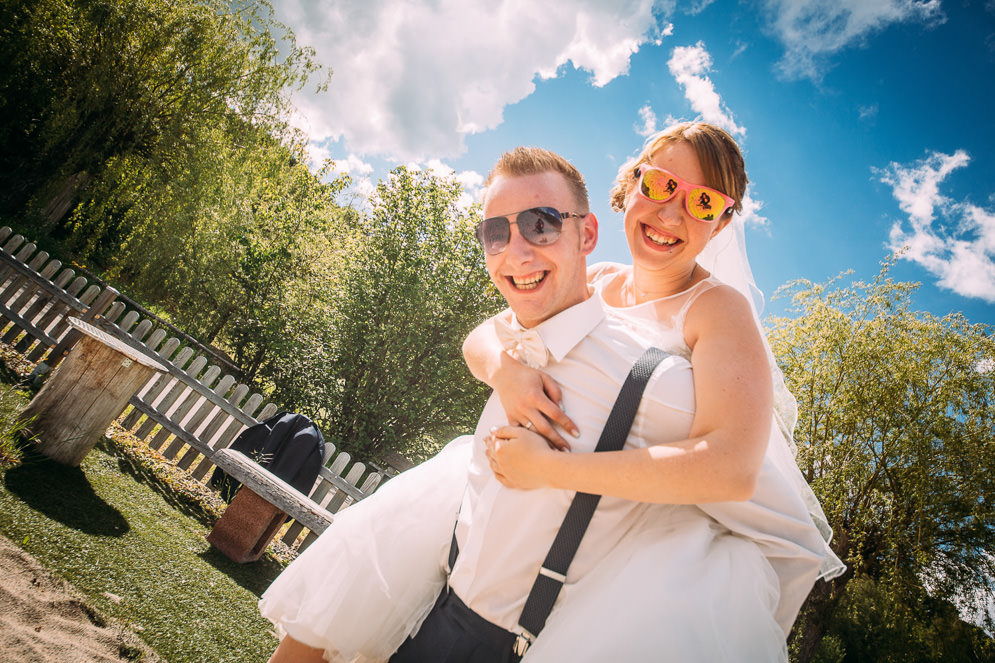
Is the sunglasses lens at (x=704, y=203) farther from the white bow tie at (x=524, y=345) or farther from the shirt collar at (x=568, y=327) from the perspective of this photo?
the white bow tie at (x=524, y=345)

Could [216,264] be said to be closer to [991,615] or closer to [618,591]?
[618,591]

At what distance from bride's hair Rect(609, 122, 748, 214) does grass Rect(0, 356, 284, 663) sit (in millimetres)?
3748

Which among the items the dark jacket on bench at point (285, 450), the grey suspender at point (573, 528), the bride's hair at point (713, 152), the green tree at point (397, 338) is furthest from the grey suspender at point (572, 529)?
the green tree at point (397, 338)

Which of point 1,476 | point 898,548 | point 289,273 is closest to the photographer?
point 1,476

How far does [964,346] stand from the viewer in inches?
439

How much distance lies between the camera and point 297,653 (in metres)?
1.61

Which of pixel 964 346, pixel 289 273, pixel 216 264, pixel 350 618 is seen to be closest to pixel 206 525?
pixel 350 618

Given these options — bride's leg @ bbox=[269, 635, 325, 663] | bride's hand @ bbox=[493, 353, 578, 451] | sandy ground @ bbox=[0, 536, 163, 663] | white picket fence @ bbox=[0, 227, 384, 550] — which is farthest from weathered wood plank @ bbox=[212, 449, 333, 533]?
bride's hand @ bbox=[493, 353, 578, 451]

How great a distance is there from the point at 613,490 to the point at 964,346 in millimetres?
14289

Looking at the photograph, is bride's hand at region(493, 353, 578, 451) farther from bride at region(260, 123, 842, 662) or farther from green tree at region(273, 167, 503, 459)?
green tree at region(273, 167, 503, 459)

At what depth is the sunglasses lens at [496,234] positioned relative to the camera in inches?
70.4

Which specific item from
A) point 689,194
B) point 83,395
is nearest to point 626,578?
point 689,194

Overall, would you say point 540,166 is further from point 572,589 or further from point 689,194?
point 572,589

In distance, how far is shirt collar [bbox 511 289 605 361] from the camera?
63.9 inches
